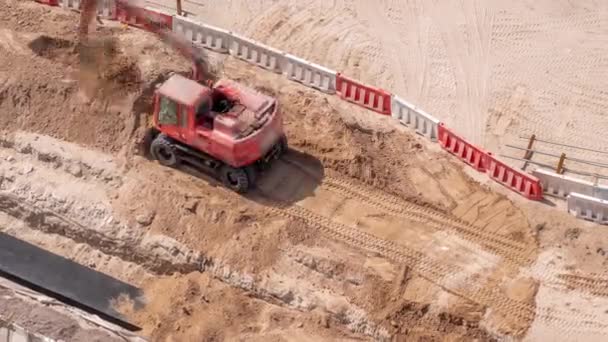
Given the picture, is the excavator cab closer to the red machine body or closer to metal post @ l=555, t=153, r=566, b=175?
the red machine body

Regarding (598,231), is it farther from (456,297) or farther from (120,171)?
(120,171)

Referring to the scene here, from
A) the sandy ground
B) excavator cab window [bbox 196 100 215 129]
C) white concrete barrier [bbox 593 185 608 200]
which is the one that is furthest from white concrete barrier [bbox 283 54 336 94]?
white concrete barrier [bbox 593 185 608 200]

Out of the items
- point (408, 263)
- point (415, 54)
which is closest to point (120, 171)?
point (408, 263)

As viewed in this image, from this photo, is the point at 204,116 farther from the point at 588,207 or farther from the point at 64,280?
the point at 588,207

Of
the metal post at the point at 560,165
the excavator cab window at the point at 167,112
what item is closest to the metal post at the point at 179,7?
the excavator cab window at the point at 167,112

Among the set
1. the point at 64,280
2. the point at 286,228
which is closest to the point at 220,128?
the point at 286,228

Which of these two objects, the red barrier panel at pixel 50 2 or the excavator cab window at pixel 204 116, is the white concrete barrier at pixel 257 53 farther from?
the red barrier panel at pixel 50 2
